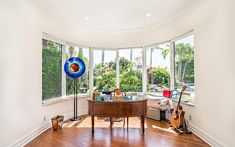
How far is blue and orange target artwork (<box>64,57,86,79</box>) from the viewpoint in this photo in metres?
4.52

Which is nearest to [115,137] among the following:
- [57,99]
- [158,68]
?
[57,99]

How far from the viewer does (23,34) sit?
3.08 metres

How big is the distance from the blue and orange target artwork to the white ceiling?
113 cm

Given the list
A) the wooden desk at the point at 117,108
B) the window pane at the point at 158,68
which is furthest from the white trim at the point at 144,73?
the wooden desk at the point at 117,108

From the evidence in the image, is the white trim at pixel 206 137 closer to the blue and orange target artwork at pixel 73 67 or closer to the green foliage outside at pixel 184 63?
the green foliage outside at pixel 184 63

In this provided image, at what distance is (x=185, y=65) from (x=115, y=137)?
8.19ft

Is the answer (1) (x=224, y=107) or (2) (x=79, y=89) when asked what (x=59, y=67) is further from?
(1) (x=224, y=107)

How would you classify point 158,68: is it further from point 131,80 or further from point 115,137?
point 115,137

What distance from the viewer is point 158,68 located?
5211 mm

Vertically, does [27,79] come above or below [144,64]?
below

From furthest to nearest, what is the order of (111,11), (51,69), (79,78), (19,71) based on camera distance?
(79,78), (51,69), (111,11), (19,71)

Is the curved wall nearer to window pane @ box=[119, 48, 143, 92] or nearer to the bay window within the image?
the bay window

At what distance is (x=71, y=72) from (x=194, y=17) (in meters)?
3.43

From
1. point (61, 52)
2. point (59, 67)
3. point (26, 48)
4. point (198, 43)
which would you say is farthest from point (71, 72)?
point (198, 43)
